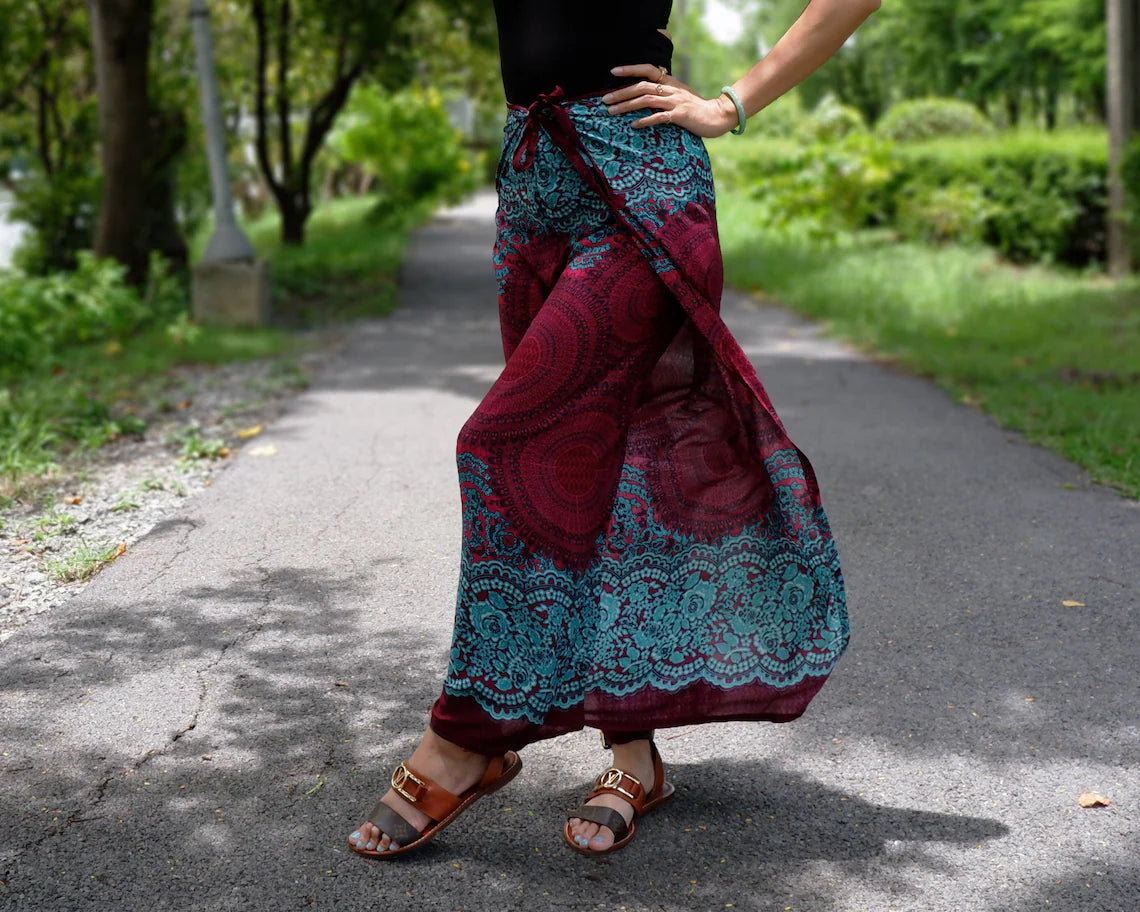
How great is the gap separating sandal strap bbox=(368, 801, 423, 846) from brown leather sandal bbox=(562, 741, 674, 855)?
0.98 feet

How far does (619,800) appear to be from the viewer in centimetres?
246

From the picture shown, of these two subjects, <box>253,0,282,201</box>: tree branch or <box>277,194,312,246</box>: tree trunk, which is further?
<box>277,194,312,246</box>: tree trunk

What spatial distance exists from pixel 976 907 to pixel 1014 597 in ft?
5.91

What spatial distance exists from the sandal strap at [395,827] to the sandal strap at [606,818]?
0.32 meters

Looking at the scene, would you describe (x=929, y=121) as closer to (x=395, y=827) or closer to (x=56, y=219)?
(x=56, y=219)

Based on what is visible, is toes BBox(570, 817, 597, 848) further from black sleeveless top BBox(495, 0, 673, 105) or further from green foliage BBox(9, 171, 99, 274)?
green foliage BBox(9, 171, 99, 274)

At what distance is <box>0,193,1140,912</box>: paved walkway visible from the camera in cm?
229

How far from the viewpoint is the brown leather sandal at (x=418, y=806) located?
2359 mm

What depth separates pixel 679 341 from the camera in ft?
8.02

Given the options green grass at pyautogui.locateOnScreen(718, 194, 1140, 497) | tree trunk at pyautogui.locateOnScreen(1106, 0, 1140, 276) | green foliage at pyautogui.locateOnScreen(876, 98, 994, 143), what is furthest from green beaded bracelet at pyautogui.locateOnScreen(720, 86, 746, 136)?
green foliage at pyautogui.locateOnScreen(876, 98, 994, 143)

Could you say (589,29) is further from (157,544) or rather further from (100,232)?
(100,232)

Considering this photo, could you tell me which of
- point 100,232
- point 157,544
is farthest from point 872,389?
point 100,232

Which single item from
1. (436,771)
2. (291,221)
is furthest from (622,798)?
(291,221)

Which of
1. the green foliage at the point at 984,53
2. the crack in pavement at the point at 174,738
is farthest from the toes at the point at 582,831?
the green foliage at the point at 984,53
